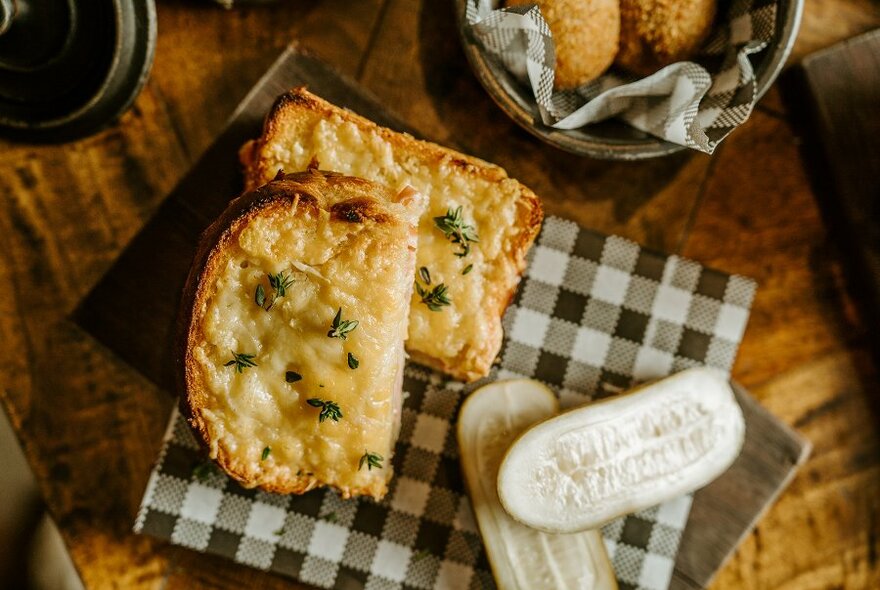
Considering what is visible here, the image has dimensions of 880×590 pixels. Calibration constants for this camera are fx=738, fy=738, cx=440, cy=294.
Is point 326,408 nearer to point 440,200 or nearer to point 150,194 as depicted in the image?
point 440,200

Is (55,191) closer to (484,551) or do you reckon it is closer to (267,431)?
(267,431)

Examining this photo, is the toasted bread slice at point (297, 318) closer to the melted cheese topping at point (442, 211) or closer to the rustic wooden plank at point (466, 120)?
the melted cheese topping at point (442, 211)

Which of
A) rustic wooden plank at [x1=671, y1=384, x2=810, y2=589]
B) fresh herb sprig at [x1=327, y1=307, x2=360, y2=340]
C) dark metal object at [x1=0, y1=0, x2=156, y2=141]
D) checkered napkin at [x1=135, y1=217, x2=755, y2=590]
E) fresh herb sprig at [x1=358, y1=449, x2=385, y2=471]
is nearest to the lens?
fresh herb sprig at [x1=327, y1=307, x2=360, y2=340]

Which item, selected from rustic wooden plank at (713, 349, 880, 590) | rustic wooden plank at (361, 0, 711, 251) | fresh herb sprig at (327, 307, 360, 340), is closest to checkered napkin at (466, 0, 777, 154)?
rustic wooden plank at (361, 0, 711, 251)

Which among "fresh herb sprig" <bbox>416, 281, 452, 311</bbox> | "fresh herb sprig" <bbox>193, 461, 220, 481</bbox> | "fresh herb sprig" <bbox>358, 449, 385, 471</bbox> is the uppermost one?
"fresh herb sprig" <bbox>416, 281, 452, 311</bbox>

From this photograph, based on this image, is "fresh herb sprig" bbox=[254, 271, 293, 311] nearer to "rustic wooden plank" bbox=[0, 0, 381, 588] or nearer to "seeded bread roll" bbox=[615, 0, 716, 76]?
"rustic wooden plank" bbox=[0, 0, 381, 588]
